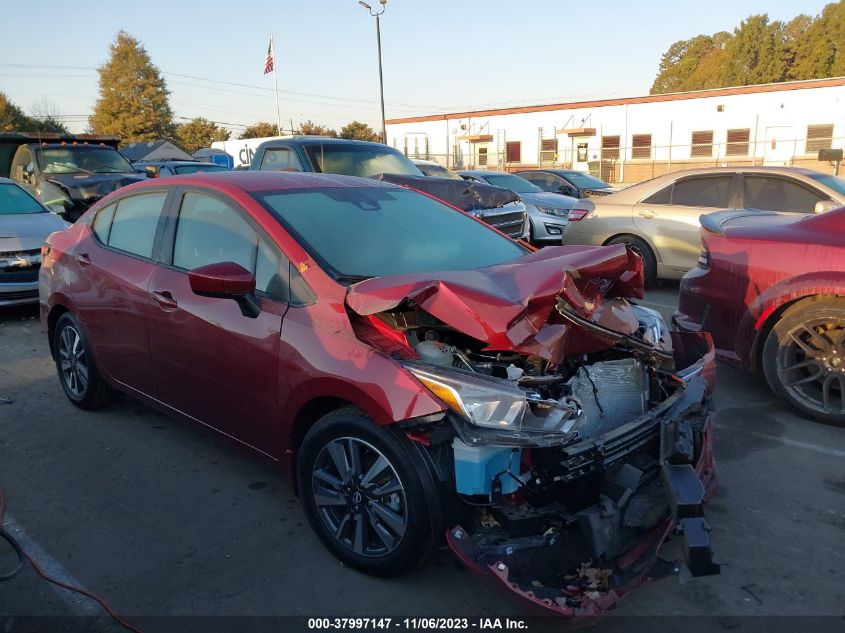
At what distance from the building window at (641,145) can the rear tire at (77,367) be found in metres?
32.5

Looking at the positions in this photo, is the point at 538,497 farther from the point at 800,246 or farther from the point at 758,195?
the point at 758,195

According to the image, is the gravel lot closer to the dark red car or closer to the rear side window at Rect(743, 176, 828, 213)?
the dark red car

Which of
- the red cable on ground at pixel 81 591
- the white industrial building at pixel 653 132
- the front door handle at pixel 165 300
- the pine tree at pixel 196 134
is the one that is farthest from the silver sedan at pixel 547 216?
the pine tree at pixel 196 134

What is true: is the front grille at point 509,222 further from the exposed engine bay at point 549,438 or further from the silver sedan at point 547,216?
the exposed engine bay at point 549,438

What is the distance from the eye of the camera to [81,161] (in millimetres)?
13398

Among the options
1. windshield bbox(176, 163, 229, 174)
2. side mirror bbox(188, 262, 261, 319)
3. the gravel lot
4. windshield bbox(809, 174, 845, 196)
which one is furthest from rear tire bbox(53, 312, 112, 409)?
windshield bbox(176, 163, 229, 174)

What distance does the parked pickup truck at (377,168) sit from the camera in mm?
8719

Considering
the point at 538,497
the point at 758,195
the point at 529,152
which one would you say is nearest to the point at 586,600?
the point at 538,497

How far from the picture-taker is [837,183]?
734 cm

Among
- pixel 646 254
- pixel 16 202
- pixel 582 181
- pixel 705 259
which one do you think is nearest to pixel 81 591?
pixel 705 259

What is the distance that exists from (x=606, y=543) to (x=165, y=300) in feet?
8.63

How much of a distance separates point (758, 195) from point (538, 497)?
6.54 m

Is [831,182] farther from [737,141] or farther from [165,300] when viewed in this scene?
[737,141]

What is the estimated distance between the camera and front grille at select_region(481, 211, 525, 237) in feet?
30.3
